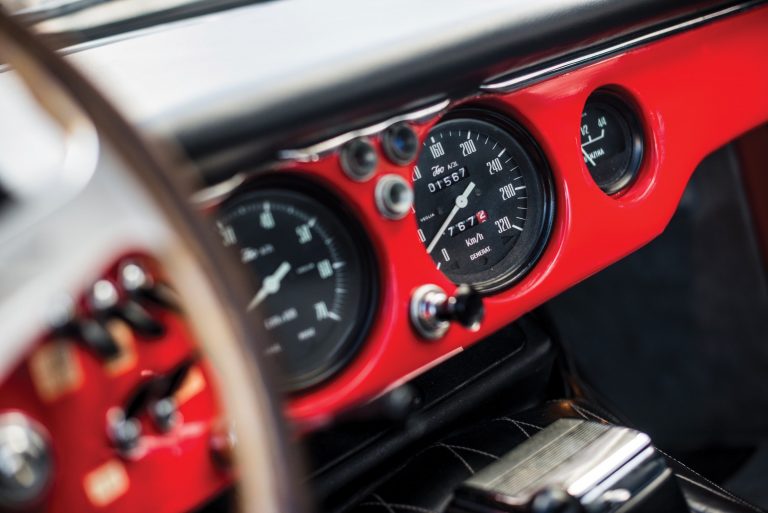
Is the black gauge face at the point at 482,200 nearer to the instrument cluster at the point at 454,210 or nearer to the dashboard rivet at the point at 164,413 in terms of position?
the instrument cluster at the point at 454,210

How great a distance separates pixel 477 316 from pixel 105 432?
0.60 m

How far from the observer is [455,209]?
143cm

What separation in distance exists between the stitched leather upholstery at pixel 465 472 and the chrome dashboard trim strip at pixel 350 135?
1.77 ft

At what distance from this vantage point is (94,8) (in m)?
1.44

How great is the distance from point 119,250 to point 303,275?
0.56 meters

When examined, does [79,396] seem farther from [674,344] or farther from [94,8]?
[674,344]

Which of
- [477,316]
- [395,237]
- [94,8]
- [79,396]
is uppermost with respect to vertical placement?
[94,8]

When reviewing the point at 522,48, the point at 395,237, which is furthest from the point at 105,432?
the point at 522,48

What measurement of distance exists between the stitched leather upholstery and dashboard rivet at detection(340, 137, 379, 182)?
0.49m

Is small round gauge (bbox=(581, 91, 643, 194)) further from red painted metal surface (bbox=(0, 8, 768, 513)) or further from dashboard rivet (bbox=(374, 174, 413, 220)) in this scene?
dashboard rivet (bbox=(374, 174, 413, 220))

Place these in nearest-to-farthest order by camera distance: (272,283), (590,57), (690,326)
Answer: (272,283)
(590,57)
(690,326)

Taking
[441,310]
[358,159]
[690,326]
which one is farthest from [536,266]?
[690,326]

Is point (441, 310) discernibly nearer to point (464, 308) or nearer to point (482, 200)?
point (464, 308)

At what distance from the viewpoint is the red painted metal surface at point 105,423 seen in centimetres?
77
